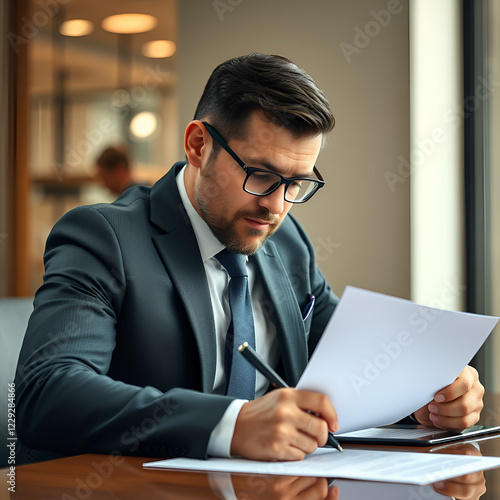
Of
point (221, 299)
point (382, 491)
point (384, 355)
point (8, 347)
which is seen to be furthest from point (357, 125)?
point (382, 491)

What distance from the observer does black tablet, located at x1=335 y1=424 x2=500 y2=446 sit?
1137mm

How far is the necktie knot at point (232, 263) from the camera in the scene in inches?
58.2

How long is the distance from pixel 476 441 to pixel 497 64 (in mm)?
2027

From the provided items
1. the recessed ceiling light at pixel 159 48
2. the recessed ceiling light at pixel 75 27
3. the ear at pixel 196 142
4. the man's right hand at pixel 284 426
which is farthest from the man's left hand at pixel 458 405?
the recessed ceiling light at pixel 75 27

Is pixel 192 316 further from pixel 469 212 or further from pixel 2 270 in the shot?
pixel 2 270

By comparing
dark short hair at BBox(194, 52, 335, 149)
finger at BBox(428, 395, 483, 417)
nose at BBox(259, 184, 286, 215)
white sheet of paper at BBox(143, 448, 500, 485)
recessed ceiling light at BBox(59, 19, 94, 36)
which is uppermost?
recessed ceiling light at BBox(59, 19, 94, 36)

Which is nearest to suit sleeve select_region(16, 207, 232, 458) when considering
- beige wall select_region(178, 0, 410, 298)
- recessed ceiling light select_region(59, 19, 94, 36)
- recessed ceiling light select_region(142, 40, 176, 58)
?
beige wall select_region(178, 0, 410, 298)

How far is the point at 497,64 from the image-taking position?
2846mm

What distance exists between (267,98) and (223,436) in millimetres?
683

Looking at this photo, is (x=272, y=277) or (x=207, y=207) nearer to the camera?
(x=207, y=207)

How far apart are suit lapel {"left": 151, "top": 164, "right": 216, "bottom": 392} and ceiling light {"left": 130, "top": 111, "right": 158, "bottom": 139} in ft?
10.1

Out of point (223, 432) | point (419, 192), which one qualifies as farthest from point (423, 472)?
point (419, 192)

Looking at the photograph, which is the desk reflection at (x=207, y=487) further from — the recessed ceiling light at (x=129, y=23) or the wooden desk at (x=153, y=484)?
the recessed ceiling light at (x=129, y=23)

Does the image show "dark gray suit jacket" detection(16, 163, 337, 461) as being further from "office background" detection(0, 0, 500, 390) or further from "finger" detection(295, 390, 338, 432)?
"office background" detection(0, 0, 500, 390)
